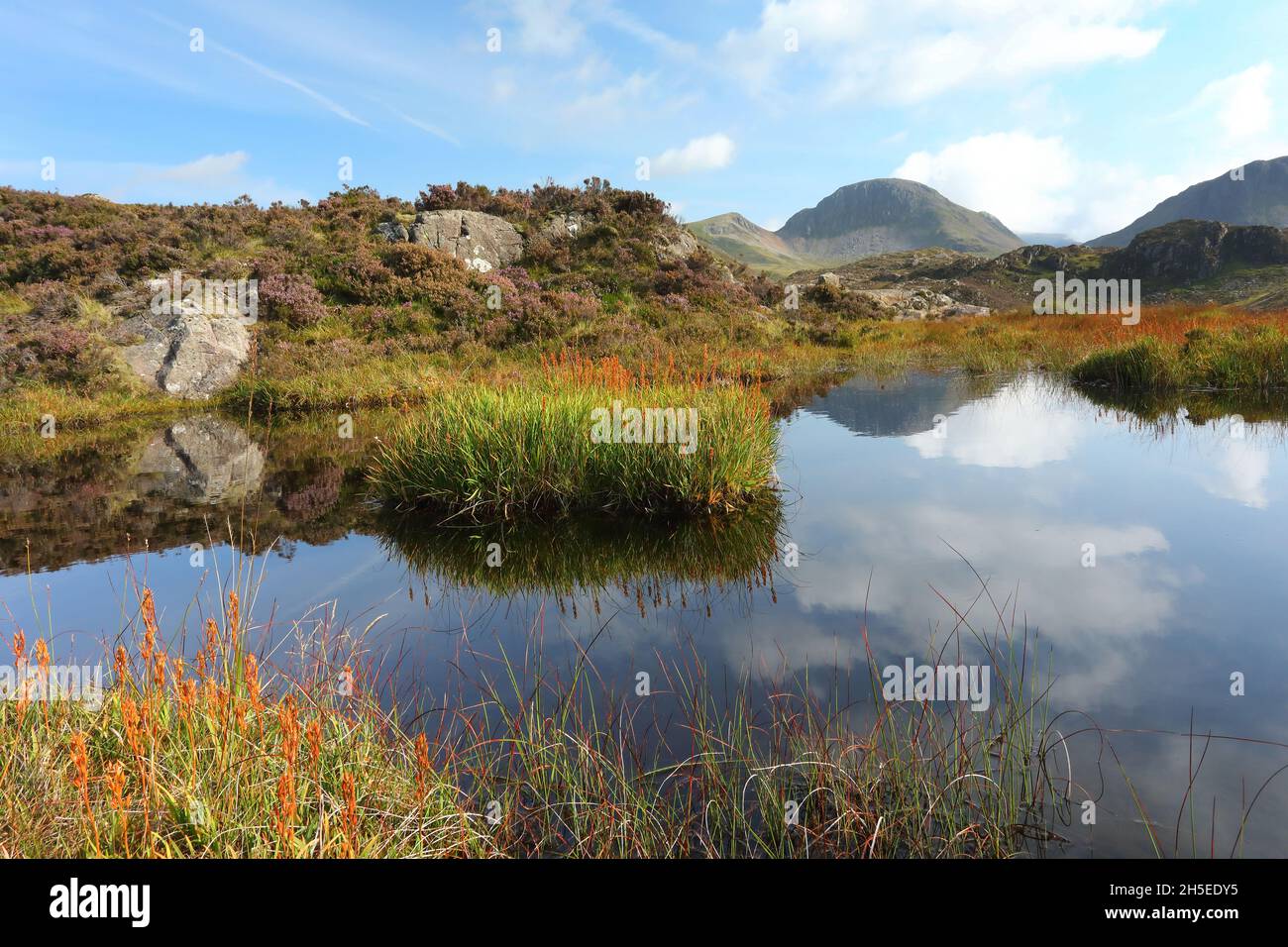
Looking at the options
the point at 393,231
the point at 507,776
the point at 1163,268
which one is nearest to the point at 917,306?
the point at 393,231

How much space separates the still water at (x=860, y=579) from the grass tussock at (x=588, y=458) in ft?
2.07

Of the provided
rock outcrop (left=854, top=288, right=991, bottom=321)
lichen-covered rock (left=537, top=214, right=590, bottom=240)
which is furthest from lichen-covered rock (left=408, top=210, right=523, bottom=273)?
rock outcrop (left=854, top=288, right=991, bottom=321)

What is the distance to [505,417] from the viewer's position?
367 inches

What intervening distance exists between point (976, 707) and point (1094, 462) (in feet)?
26.8

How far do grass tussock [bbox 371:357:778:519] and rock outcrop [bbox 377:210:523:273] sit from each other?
21.6 metres

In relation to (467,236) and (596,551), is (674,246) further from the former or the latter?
(596,551)

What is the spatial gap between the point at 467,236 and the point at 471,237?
6.7 inches

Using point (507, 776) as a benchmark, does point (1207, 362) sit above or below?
above

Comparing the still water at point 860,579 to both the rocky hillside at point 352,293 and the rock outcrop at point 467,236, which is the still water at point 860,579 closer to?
the rocky hillside at point 352,293

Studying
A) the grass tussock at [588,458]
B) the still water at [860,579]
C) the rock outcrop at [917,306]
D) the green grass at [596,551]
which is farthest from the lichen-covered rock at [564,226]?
the green grass at [596,551]

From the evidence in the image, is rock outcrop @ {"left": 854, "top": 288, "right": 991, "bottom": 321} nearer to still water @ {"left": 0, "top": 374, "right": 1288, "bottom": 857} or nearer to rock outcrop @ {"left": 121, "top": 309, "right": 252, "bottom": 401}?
still water @ {"left": 0, "top": 374, "right": 1288, "bottom": 857}

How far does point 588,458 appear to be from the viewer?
9.30 metres

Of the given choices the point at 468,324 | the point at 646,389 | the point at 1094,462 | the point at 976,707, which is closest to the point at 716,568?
the point at 976,707
